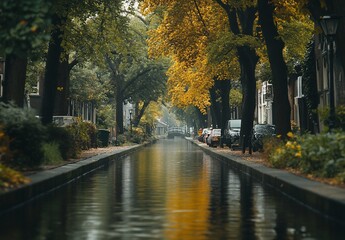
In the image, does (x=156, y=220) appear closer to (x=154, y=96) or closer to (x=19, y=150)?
(x=19, y=150)

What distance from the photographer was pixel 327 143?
2044cm

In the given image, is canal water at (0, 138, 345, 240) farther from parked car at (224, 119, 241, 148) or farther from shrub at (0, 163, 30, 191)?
parked car at (224, 119, 241, 148)

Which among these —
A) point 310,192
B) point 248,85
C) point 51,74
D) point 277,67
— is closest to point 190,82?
point 248,85

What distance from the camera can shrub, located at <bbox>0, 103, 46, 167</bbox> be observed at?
848 inches

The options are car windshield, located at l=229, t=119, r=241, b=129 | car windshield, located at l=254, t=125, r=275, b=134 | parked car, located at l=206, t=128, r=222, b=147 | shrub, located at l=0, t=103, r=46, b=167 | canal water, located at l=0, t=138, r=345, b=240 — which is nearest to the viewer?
canal water, located at l=0, t=138, r=345, b=240

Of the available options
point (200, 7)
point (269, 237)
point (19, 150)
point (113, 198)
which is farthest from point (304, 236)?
point (200, 7)

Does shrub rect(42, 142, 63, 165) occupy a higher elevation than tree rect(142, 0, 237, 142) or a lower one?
lower

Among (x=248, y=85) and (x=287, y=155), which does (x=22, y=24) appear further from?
(x=248, y=85)

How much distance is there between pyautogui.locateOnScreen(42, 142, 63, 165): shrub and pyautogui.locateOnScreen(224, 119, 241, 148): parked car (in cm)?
2545

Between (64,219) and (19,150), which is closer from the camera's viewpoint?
(64,219)

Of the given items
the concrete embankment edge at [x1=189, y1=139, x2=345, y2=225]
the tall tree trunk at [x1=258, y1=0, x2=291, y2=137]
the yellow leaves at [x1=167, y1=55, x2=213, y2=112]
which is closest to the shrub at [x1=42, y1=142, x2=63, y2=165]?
the concrete embankment edge at [x1=189, y1=139, x2=345, y2=225]

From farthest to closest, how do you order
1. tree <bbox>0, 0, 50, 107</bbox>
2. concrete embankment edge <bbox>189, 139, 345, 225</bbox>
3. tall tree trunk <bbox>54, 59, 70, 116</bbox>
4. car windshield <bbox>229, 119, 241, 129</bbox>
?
car windshield <bbox>229, 119, 241, 129</bbox>
tall tree trunk <bbox>54, 59, 70, 116</bbox>
concrete embankment edge <bbox>189, 139, 345, 225</bbox>
tree <bbox>0, 0, 50, 107</bbox>

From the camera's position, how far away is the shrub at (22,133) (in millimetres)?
21531

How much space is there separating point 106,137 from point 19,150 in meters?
37.8
